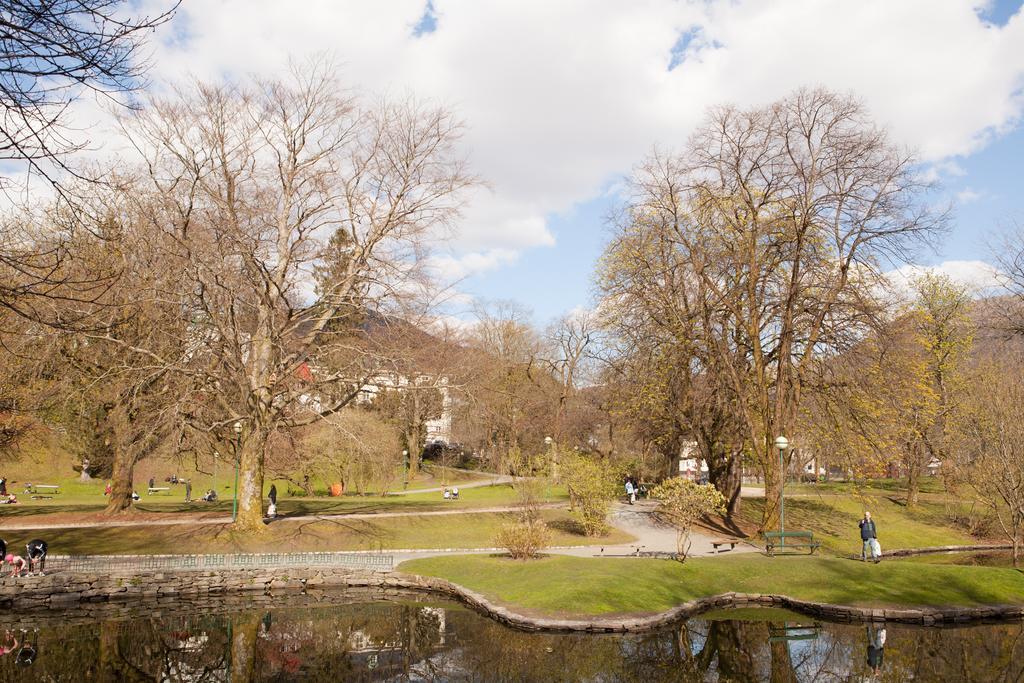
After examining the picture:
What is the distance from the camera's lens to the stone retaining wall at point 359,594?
16219mm

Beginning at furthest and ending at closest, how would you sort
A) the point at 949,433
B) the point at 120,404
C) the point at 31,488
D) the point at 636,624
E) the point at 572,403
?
1. the point at 572,403
2. the point at 31,488
3. the point at 949,433
4. the point at 120,404
5. the point at 636,624

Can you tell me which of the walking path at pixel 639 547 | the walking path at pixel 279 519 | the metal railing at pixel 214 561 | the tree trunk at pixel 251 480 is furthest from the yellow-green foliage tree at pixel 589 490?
the tree trunk at pixel 251 480

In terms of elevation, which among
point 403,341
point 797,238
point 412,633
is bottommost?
point 412,633

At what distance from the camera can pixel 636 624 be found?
15844 mm

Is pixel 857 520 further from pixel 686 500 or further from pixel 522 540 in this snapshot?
pixel 522 540

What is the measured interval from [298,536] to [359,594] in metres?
6.44

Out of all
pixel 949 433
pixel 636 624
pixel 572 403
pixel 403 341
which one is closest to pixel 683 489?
pixel 636 624

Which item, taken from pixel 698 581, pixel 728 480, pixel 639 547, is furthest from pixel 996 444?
pixel 728 480

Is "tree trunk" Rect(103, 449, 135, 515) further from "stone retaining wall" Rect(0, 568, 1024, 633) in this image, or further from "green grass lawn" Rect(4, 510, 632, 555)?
"stone retaining wall" Rect(0, 568, 1024, 633)

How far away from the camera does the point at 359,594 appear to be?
2031 centimetres

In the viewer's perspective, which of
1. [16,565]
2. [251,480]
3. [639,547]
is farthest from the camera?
[251,480]

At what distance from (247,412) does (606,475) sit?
13350 millimetres

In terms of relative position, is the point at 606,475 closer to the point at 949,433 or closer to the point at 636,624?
the point at 636,624

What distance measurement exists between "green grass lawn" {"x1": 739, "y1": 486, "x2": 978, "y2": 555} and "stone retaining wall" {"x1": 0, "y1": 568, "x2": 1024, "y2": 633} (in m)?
10.7
